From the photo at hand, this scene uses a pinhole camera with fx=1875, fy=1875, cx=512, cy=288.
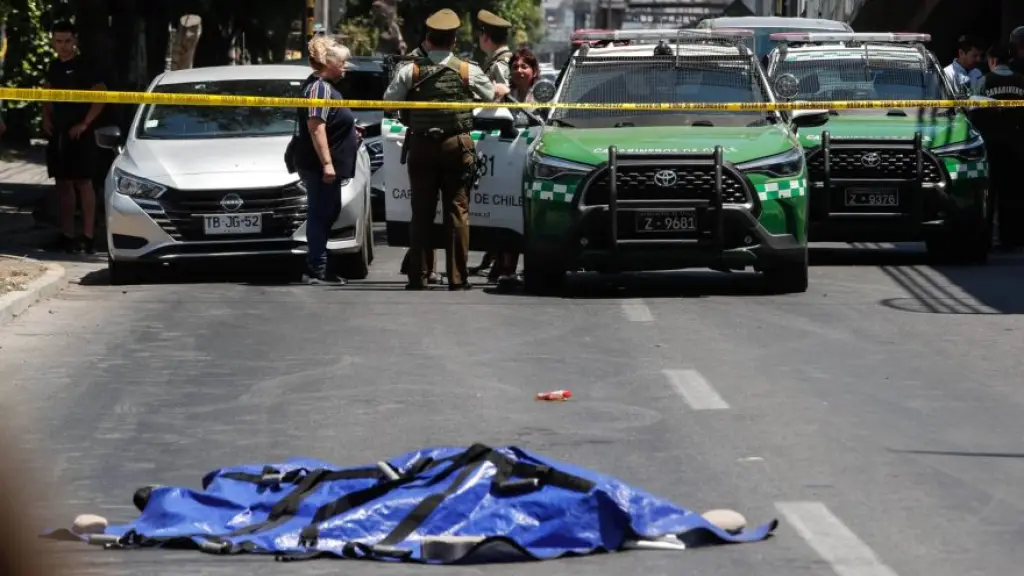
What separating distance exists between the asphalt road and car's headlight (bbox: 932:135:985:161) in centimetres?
166

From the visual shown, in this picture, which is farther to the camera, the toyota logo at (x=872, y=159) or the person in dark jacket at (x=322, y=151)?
the toyota logo at (x=872, y=159)

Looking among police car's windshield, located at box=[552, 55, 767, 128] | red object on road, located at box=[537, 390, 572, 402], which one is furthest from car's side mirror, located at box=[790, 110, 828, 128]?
red object on road, located at box=[537, 390, 572, 402]

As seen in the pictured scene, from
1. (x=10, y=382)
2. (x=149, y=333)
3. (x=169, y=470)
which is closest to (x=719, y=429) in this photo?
(x=169, y=470)

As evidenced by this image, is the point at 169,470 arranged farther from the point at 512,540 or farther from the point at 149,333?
the point at 149,333

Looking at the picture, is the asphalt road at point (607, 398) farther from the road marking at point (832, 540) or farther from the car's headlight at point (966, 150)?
the car's headlight at point (966, 150)

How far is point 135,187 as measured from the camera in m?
14.4

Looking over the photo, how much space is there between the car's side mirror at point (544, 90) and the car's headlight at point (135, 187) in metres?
2.93

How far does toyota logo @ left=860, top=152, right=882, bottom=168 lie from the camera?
51.6 feet

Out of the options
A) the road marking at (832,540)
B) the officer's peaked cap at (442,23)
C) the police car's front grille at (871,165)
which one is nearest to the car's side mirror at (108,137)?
the officer's peaked cap at (442,23)

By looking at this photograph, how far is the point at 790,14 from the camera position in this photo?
63.5m

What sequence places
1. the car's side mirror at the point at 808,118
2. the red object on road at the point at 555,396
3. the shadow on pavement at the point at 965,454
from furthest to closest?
the car's side mirror at the point at 808,118
the red object on road at the point at 555,396
the shadow on pavement at the point at 965,454

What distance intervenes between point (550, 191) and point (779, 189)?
1619 millimetres

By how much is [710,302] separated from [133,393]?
5231 mm

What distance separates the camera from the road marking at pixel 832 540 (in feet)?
17.1
